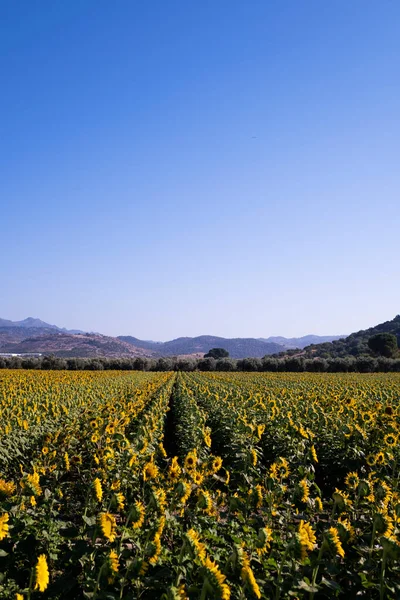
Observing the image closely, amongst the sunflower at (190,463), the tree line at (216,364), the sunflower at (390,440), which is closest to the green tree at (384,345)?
the tree line at (216,364)

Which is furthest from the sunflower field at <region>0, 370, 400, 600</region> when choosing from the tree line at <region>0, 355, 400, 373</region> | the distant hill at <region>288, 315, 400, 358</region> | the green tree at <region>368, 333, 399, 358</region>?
the distant hill at <region>288, 315, 400, 358</region>

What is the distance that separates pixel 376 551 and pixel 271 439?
5416 millimetres

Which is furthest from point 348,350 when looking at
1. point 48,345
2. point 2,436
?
point 48,345

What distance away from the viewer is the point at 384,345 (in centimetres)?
9131

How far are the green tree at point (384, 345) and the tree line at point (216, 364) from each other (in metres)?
26.2

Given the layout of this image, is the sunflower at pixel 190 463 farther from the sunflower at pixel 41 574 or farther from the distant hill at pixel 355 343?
the distant hill at pixel 355 343

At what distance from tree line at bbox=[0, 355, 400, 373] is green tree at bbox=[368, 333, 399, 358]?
1032 inches

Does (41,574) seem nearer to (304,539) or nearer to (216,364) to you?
(304,539)

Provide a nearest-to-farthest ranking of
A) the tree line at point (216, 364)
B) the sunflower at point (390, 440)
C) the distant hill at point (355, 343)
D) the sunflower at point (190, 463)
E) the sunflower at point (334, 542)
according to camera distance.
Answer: the sunflower at point (334, 542), the sunflower at point (190, 463), the sunflower at point (390, 440), the tree line at point (216, 364), the distant hill at point (355, 343)

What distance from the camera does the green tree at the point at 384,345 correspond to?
89.7 metres

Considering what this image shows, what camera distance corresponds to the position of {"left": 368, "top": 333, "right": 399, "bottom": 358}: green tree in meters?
89.7

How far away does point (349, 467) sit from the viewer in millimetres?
6863

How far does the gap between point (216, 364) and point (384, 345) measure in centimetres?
4160

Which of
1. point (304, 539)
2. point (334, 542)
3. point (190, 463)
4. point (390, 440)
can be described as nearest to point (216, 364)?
point (390, 440)
